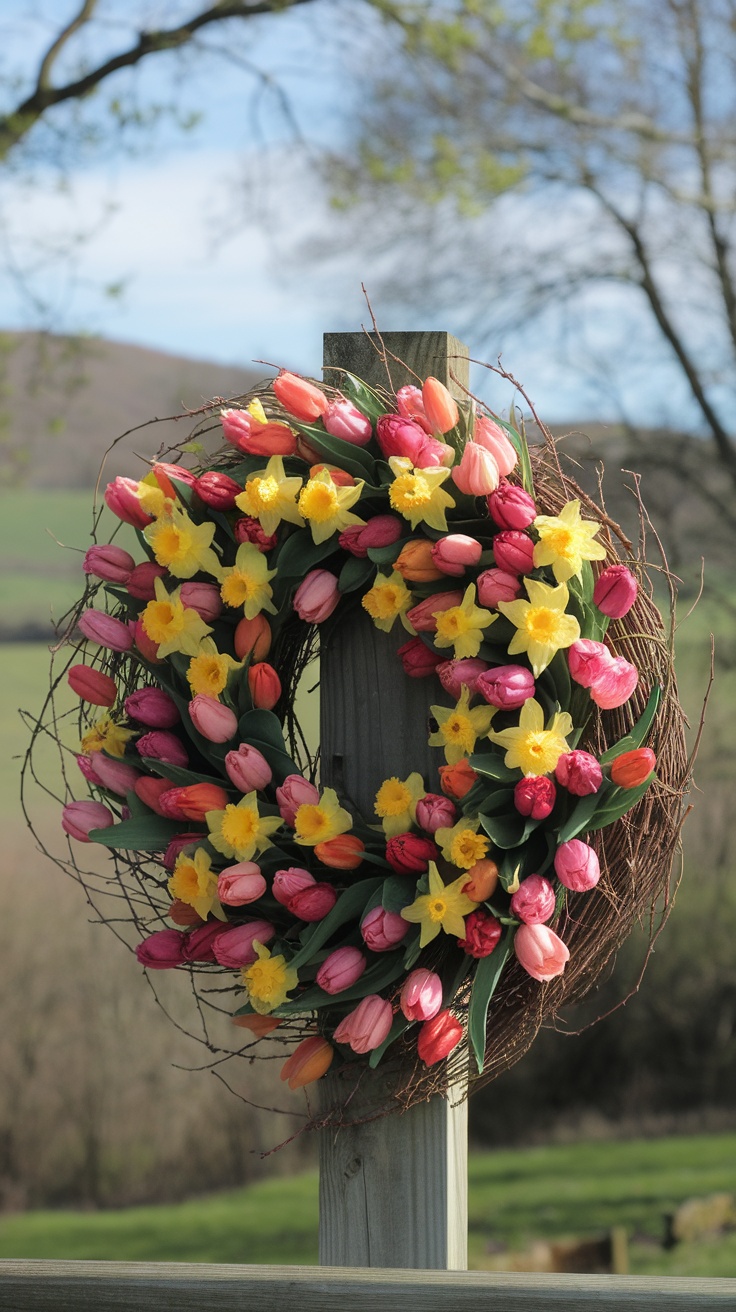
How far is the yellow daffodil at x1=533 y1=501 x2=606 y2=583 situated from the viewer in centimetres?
130

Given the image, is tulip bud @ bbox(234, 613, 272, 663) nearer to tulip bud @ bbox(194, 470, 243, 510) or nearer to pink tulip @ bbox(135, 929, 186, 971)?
tulip bud @ bbox(194, 470, 243, 510)

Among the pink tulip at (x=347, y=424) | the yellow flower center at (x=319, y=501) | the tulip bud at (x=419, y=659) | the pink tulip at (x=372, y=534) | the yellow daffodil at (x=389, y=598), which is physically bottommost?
the tulip bud at (x=419, y=659)

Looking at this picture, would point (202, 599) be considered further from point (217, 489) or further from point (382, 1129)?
point (382, 1129)

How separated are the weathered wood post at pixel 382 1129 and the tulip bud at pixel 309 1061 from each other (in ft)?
0.19

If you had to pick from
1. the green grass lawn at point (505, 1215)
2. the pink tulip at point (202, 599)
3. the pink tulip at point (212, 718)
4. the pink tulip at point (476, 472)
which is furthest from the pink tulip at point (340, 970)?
the green grass lawn at point (505, 1215)

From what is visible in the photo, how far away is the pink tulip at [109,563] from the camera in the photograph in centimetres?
149

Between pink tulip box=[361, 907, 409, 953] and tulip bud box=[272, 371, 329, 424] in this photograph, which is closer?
pink tulip box=[361, 907, 409, 953]

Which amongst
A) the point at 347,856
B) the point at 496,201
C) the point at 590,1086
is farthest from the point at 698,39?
the point at 347,856

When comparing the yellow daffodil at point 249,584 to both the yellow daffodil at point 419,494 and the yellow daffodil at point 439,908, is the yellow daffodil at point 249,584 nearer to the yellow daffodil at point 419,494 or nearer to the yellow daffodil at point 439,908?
the yellow daffodil at point 419,494

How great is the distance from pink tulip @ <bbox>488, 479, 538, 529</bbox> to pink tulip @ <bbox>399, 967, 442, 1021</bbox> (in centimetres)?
49

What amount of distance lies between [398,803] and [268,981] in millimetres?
240

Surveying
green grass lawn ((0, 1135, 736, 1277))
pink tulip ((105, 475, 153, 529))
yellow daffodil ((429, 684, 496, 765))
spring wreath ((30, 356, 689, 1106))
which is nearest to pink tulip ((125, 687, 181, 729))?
spring wreath ((30, 356, 689, 1106))

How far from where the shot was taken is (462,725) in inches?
51.9

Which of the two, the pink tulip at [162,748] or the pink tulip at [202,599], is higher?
the pink tulip at [202,599]
